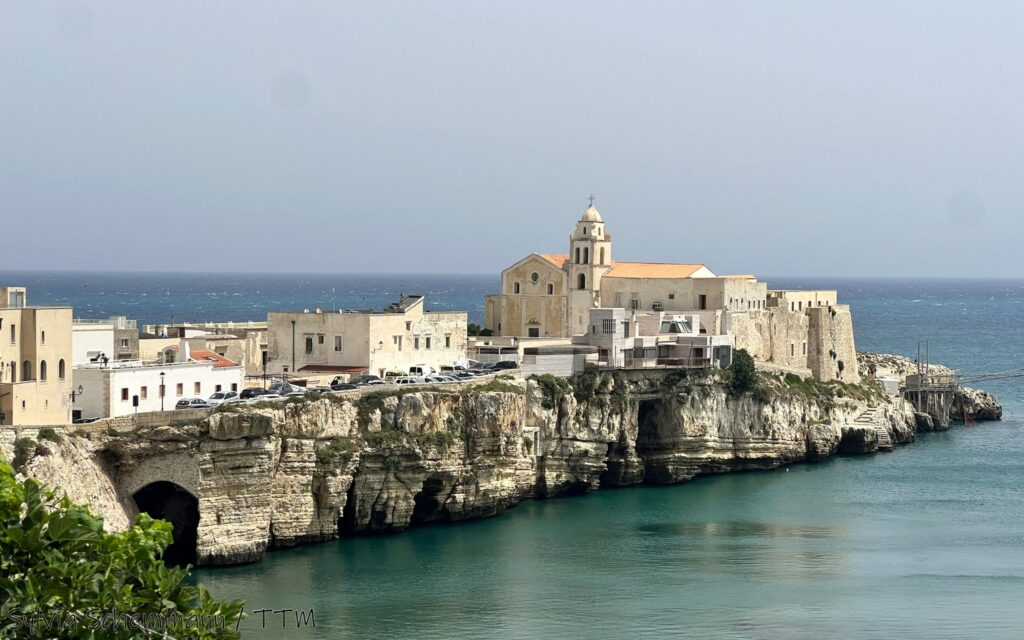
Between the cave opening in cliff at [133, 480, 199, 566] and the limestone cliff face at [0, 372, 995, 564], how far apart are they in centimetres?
141

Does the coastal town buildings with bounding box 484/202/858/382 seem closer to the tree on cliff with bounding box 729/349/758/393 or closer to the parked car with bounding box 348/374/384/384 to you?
the tree on cliff with bounding box 729/349/758/393

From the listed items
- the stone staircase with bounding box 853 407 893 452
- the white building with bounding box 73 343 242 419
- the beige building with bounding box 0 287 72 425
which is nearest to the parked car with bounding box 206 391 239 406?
the white building with bounding box 73 343 242 419

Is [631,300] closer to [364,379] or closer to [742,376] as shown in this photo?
[742,376]

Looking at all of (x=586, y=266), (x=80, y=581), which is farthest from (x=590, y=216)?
(x=80, y=581)

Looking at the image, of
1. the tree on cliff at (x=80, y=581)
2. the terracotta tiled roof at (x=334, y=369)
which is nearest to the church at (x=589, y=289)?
the terracotta tiled roof at (x=334, y=369)

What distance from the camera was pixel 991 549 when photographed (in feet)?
179

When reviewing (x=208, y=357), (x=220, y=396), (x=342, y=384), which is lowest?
(x=220, y=396)

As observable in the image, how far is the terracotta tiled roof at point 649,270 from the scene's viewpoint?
78000 millimetres

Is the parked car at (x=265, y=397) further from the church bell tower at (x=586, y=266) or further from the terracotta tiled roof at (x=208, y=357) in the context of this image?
the church bell tower at (x=586, y=266)

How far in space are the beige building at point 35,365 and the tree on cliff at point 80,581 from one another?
23991 millimetres

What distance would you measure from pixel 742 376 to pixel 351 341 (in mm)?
16868

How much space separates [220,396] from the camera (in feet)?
181

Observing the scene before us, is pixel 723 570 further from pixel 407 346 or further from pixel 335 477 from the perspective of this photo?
pixel 407 346

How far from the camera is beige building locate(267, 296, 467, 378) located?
63.6 m
